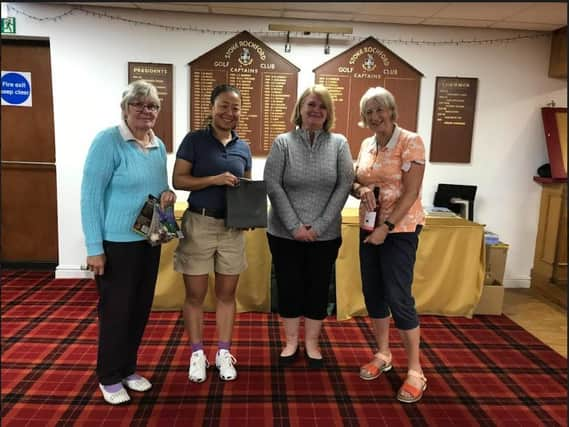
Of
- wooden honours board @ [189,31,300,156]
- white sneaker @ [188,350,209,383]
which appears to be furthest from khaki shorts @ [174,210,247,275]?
wooden honours board @ [189,31,300,156]

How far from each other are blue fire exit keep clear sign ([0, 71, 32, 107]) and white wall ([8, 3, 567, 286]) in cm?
43

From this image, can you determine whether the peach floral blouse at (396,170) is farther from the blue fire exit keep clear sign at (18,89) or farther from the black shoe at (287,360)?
the blue fire exit keep clear sign at (18,89)

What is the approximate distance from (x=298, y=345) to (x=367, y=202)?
97cm

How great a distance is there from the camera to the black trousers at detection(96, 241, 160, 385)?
1910 mm

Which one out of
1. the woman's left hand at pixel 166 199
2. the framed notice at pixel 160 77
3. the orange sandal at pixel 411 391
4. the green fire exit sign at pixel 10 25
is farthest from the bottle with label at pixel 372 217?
the green fire exit sign at pixel 10 25

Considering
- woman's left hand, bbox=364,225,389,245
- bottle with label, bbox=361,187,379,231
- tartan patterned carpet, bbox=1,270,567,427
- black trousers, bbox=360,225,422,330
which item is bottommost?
tartan patterned carpet, bbox=1,270,567,427

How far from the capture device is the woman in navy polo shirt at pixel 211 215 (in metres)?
2.08

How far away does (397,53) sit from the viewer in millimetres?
3676

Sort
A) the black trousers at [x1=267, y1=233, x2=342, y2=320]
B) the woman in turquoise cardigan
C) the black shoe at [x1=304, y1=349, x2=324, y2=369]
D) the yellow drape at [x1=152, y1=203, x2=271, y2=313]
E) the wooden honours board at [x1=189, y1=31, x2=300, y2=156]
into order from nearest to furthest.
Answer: the woman in turquoise cardigan, the black trousers at [x1=267, y1=233, x2=342, y2=320], the black shoe at [x1=304, y1=349, x2=324, y2=369], the yellow drape at [x1=152, y1=203, x2=271, y2=313], the wooden honours board at [x1=189, y1=31, x2=300, y2=156]

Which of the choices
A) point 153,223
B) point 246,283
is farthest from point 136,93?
point 246,283

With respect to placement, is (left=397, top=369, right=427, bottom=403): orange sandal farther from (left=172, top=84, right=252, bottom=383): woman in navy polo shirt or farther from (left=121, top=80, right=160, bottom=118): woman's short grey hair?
(left=121, top=80, right=160, bottom=118): woman's short grey hair

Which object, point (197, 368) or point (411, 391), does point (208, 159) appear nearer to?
point (197, 368)

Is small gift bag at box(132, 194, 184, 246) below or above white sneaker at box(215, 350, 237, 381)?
above

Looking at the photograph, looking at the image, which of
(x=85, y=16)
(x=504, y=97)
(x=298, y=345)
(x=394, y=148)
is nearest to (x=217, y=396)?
(x=298, y=345)
